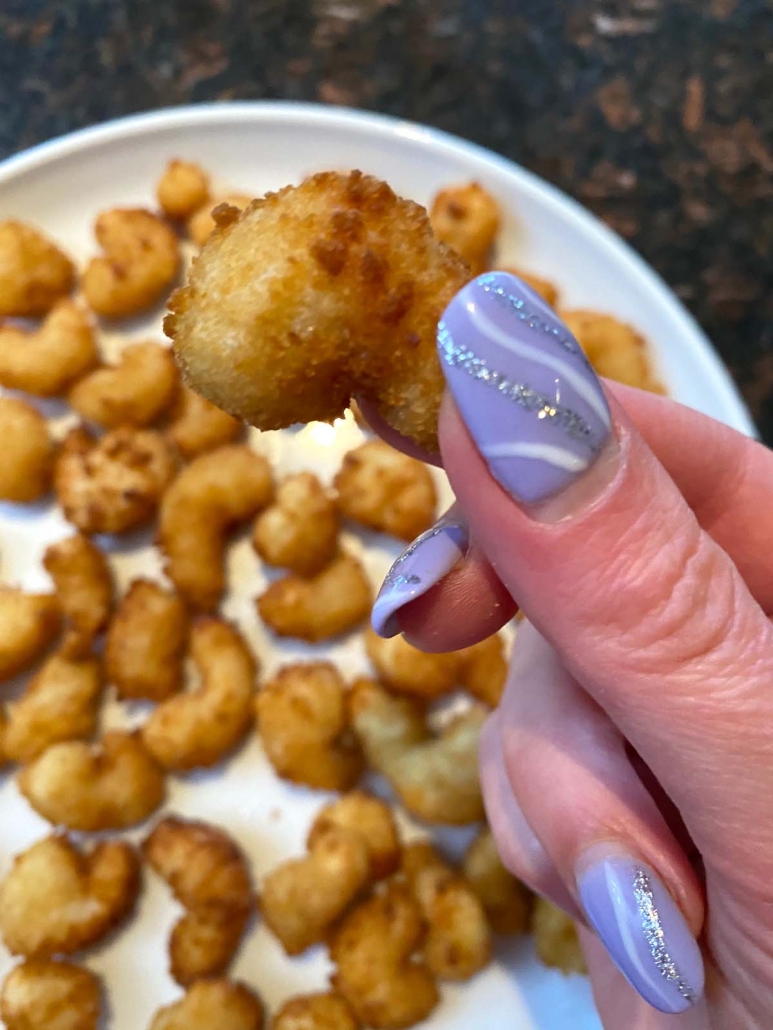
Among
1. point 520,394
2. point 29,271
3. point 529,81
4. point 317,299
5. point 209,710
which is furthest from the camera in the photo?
point 529,81

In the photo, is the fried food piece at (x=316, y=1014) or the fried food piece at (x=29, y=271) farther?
the fried food piece at (x=29, y=271)

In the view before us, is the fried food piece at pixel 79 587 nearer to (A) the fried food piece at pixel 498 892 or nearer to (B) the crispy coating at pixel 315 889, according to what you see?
(B) the crispy coating at pixel 315 889

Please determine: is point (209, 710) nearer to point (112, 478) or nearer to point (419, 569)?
point (112, 478)

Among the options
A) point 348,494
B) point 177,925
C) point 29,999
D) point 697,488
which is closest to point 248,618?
point 348,494

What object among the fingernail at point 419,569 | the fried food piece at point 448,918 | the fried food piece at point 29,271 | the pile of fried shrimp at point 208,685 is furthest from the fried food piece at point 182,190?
the fried food piece at point 448,918

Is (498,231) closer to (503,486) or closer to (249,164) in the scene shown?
(249,164)

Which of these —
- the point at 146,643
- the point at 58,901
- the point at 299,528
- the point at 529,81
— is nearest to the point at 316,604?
the point at 299,528

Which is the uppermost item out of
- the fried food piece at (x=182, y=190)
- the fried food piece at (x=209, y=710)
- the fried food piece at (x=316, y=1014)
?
the fried food piece at (x=182, y=190)
